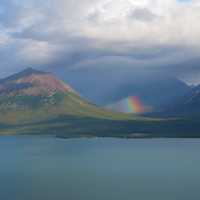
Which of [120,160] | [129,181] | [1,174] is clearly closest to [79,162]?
[120,160]

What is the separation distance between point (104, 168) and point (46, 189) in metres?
39.5

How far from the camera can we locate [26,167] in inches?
5374

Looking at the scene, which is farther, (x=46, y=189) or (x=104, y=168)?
(x=104, y=168)

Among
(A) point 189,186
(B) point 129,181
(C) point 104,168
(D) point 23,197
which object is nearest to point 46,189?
(D) point 23,197

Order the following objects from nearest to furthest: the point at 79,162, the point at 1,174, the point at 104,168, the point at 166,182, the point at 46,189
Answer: the point at 46,189 → the point at 166,182 → the point at 1,174 → the point at 104,168 → the point at 79,162

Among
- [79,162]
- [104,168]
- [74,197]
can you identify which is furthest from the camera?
[79,162]

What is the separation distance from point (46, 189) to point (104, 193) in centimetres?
1274

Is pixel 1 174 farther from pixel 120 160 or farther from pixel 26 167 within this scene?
pixel 120 160

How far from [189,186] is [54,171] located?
1672 inches

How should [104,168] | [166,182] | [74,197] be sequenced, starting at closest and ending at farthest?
[74,197]
[166,182]
[104,168]

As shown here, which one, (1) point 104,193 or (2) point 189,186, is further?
(2) point 189,186

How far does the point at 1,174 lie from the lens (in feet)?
396

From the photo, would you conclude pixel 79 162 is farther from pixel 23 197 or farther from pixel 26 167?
pixel 23 197

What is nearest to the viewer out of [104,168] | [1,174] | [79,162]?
[1,174]
